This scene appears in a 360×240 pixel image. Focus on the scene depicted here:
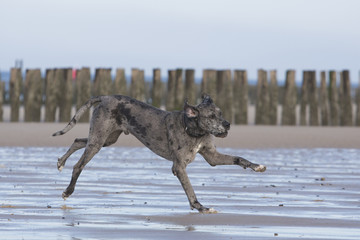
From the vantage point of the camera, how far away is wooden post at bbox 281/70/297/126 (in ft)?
87.7

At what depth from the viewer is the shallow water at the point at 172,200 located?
843cm

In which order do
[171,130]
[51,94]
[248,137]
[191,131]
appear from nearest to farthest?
[191,131], [171,130], [248,137], [51,94]

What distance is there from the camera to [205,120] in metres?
10.3

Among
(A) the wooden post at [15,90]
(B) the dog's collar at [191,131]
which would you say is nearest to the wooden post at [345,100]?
(A) the wooden post at [15,90]

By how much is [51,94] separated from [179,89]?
11.7 ft

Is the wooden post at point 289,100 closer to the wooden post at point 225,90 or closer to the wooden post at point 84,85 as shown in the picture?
the wooden post at point 225,90

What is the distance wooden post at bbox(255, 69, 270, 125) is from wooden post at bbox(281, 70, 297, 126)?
0.52 m

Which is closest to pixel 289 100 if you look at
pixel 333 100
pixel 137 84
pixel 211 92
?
pixel 333 100

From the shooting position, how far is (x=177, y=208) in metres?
10.2

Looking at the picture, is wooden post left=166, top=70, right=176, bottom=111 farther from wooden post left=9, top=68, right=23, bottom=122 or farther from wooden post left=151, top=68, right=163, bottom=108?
wooden post left=9, top=68, right=23, bottom=122

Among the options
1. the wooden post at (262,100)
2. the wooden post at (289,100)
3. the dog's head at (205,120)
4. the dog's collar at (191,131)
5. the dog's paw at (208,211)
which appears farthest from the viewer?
the wooden post at (289,100)

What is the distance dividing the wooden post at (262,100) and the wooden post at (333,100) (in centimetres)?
177

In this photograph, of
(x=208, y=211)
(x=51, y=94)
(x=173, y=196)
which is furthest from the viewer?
(x=51, y=94)

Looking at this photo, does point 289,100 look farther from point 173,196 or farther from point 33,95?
point 173,196
